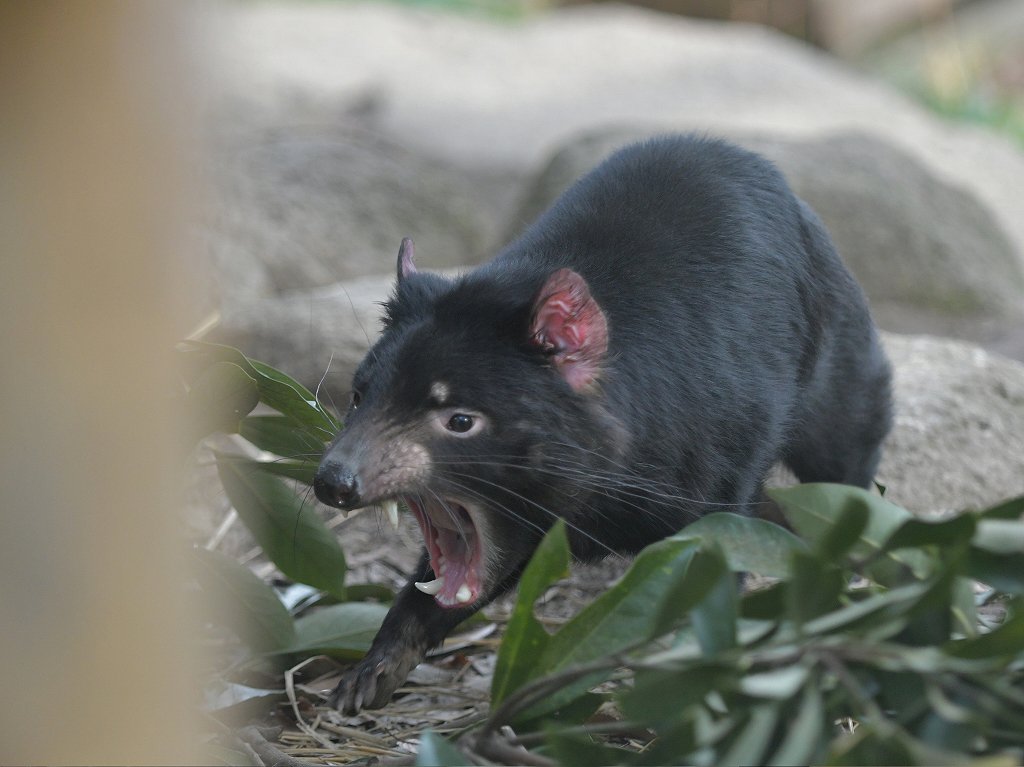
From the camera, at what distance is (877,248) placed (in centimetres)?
671

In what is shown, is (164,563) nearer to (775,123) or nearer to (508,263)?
(508,263)

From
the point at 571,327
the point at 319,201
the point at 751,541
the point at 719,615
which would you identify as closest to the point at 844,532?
the point at 719,615

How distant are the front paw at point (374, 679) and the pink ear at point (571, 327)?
2.44 ft

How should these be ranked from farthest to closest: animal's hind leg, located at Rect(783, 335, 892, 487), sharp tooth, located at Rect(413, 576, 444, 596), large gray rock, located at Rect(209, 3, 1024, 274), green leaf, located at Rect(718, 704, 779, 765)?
1. large gray rock, located at Rect(209, 3, 1024, 274)
2. animal's hind leg, located at Rect(783, 335, 892, 487)
3. sharp tooth, located at Rect(413, 576, 444, 596)
4. green leaf, located at Rect(718, 704, 779, 765)

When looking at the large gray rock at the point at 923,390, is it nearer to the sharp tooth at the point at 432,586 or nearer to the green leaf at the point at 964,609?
the sharp tooth at the point at 432,586

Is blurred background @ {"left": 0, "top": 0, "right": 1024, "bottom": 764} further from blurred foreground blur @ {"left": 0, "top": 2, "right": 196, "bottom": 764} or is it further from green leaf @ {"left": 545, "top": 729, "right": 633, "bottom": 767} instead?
green leaf @ {"left": 545, "top": 729, "right": 633, "bottom": 767}

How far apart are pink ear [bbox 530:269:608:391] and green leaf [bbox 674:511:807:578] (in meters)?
0.55

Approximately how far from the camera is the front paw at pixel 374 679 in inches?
114

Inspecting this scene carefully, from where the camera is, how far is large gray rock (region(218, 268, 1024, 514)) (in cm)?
420

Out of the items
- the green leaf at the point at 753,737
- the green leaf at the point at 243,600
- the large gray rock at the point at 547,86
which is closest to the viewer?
the green leaf at the point at 753,737

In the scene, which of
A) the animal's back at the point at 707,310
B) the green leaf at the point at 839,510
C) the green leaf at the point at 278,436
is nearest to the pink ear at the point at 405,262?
the animal's back at the point at 707,310

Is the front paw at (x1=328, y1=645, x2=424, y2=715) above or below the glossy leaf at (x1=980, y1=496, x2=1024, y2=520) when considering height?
below

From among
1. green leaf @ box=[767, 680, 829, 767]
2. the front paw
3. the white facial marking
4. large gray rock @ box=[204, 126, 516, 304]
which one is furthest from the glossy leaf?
large gray rock @ box=[204, 126, 516, 304]

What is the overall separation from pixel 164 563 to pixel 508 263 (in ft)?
4.92
